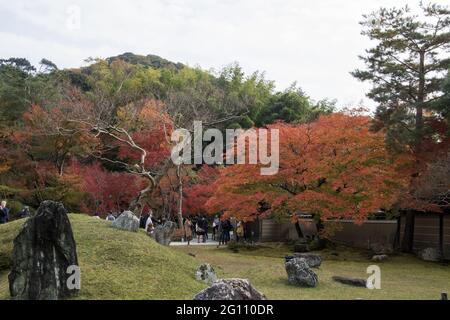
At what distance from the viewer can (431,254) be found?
680 inches

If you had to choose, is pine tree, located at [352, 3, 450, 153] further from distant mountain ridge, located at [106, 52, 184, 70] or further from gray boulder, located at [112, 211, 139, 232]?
distant mountain ridge, located at [106, 52, 184, 70]

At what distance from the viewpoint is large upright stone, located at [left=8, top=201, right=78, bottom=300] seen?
7074 millimetres

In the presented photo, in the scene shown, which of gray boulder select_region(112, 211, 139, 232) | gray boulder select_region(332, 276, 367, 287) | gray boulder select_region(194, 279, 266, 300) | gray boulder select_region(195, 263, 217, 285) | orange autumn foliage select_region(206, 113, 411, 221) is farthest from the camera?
orange autumn foliage select_region(206, 113, 411, 221)

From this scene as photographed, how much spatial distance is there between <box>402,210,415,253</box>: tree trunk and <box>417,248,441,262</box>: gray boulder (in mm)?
1476

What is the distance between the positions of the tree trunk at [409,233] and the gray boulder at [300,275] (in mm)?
9710

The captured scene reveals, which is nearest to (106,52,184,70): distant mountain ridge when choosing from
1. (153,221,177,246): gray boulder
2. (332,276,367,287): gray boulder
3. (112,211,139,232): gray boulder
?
(153,221,177,246): gray boulder

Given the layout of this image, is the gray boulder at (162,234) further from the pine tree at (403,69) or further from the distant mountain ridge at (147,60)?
the distant mountain ridge at (147,60)

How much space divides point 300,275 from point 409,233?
1008cm

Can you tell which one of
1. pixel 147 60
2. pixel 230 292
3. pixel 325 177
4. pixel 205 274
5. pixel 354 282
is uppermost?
pixel 147 60

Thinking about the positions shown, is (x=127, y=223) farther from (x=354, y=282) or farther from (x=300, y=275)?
(x=354, y=282)

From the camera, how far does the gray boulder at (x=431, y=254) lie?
56.3 feet

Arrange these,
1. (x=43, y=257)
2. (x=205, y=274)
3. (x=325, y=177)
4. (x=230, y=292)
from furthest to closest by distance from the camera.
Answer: (x=325, y=177)
(x=205, y=274)
(x=43, y=257)
(x=230, y=292)

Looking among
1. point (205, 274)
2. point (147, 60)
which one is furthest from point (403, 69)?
point (147, 60)

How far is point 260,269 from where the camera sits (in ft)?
42.1
